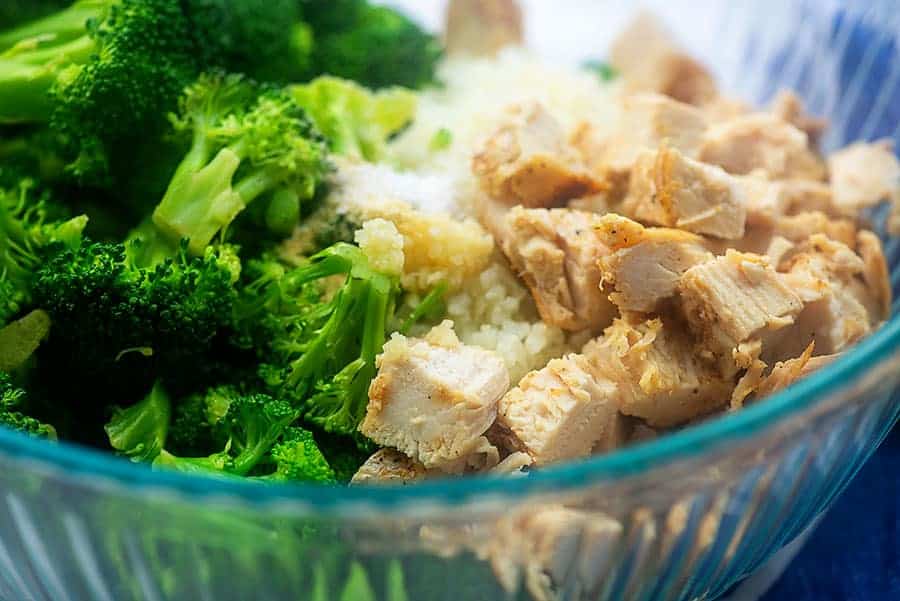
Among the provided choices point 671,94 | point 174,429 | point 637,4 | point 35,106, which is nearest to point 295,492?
point 174,429

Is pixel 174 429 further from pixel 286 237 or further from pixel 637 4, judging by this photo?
pixel 637 4

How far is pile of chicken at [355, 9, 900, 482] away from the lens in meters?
1.44

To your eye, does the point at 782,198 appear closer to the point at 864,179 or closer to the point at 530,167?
the point at 864,179

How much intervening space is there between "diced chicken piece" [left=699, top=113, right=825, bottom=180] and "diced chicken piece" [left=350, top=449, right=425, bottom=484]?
88cm

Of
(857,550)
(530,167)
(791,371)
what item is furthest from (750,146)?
(857,550)

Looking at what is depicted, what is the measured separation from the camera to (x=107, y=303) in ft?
5.14

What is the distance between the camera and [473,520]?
102 centimetres

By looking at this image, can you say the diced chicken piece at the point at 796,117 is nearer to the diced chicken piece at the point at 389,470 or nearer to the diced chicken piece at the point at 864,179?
the diced chicken piece at the point at 864,179

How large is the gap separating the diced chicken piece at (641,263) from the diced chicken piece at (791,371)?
0.64 ft

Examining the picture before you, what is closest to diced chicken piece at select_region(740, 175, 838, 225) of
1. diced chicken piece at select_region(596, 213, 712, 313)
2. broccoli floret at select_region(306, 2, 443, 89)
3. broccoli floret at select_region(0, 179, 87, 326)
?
diced chicken piece at select_region(596, 213, 712, 313)

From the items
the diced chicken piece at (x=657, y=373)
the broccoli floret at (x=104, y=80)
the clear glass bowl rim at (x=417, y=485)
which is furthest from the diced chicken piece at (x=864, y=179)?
the broccoli floret at (x=104, y=80)

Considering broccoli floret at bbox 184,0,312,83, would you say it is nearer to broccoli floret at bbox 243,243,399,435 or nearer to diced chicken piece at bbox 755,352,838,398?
broccoli floret at bbox 243,243,399,435

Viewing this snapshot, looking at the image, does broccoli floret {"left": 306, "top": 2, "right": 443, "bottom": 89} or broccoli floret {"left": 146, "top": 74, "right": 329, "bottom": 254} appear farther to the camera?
broccoli floret {"left": 306, "top": 2, "right": 443, "bottom": 89}

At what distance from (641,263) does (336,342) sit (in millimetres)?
505
